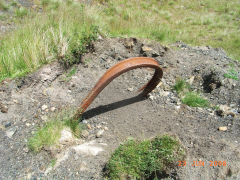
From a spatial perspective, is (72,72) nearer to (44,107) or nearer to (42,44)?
(42,44)

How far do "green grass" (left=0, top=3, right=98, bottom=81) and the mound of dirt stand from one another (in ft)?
0.66

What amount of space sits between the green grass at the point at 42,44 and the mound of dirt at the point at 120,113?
200 millimetres

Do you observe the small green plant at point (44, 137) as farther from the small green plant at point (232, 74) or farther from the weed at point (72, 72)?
the small green plant at point (232, 74)

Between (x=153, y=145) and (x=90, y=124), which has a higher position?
(x=153, y=145)

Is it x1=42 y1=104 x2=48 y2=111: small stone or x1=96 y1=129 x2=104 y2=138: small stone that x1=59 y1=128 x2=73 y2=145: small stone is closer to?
x1=96 y1=129 x2=104 y2=138: small stone

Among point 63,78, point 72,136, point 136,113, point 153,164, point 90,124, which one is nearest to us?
point 153,164

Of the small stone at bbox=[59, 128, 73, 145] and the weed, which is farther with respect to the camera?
the weed

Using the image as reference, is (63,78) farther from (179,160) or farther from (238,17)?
(238,17)

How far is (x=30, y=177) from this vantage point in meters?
2.36

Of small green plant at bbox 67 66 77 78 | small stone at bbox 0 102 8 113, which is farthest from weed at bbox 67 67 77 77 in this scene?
small stone at bbox 0 102 8 113

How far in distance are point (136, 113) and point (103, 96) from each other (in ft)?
2.22

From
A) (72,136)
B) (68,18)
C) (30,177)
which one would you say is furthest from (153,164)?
(68,18)

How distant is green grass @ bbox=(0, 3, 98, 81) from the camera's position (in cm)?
385
